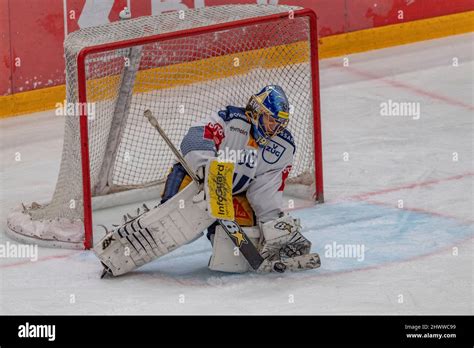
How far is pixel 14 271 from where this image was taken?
7.14 meters

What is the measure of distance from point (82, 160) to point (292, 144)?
42.3 inches

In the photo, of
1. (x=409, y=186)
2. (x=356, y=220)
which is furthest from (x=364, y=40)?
(x=356, y=220)

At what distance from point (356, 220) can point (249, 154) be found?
3.63 ft

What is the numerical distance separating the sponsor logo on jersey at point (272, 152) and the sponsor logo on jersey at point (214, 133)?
26 cm

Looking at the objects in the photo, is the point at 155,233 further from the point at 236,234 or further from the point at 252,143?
the point at 252,143

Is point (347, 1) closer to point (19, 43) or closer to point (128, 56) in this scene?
point (19, 43)

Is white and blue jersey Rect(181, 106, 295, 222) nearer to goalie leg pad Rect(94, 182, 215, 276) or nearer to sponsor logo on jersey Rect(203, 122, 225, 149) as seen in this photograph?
sponsor logo on jersey Rect(203, 122, 225, 149)

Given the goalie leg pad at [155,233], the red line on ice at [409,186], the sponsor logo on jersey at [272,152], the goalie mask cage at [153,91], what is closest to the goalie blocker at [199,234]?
the goalie leg pad at [155,233]

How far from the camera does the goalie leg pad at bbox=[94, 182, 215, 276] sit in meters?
6.69

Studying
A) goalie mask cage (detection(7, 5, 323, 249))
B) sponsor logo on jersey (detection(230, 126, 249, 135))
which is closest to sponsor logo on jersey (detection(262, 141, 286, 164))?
sponsor logo on jersey (detection(230, 126, 249, 135))

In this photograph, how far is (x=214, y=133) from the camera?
6.77 meters

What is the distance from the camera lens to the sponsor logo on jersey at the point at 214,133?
675cm

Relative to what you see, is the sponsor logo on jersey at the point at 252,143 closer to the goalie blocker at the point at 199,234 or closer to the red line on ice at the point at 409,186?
the goalie blocker at the point at 199,234

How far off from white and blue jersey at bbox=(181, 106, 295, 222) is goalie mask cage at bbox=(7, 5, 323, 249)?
777mm
